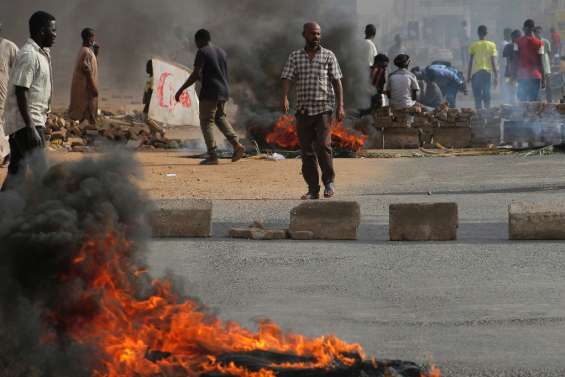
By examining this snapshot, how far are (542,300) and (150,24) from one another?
103ft

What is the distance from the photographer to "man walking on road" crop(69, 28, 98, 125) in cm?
1792

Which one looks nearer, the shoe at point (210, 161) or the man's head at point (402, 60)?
the shoe at point (210, 161)

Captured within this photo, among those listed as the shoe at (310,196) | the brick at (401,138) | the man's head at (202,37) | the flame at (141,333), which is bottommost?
the brick at (401,138)

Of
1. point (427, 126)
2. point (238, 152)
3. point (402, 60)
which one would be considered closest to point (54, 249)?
point (238, 152)

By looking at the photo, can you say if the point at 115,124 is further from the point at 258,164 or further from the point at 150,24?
the point at 150,24

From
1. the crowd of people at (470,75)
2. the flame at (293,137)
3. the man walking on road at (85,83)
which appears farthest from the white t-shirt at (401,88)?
the man walking on road at (85,83)

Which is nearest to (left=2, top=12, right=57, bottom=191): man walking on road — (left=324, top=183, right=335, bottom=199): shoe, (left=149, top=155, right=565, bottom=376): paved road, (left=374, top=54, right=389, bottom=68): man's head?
(left=149, top=155, right=565, bottom=376): paved road

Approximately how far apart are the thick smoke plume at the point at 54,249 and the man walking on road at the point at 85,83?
13.1 metres

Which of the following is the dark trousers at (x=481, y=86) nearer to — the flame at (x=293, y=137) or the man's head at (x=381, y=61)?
the man's head at (x=381, y=61)

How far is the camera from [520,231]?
9.17 metres

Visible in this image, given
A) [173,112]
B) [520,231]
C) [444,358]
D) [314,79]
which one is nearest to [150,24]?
[173,112]

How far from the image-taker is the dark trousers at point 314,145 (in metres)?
11.7

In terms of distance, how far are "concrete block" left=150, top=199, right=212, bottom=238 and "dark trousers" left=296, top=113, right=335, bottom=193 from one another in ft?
7.50

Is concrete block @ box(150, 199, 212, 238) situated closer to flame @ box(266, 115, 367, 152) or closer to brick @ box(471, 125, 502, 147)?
flame @ box(266, 115, 367, 152)
